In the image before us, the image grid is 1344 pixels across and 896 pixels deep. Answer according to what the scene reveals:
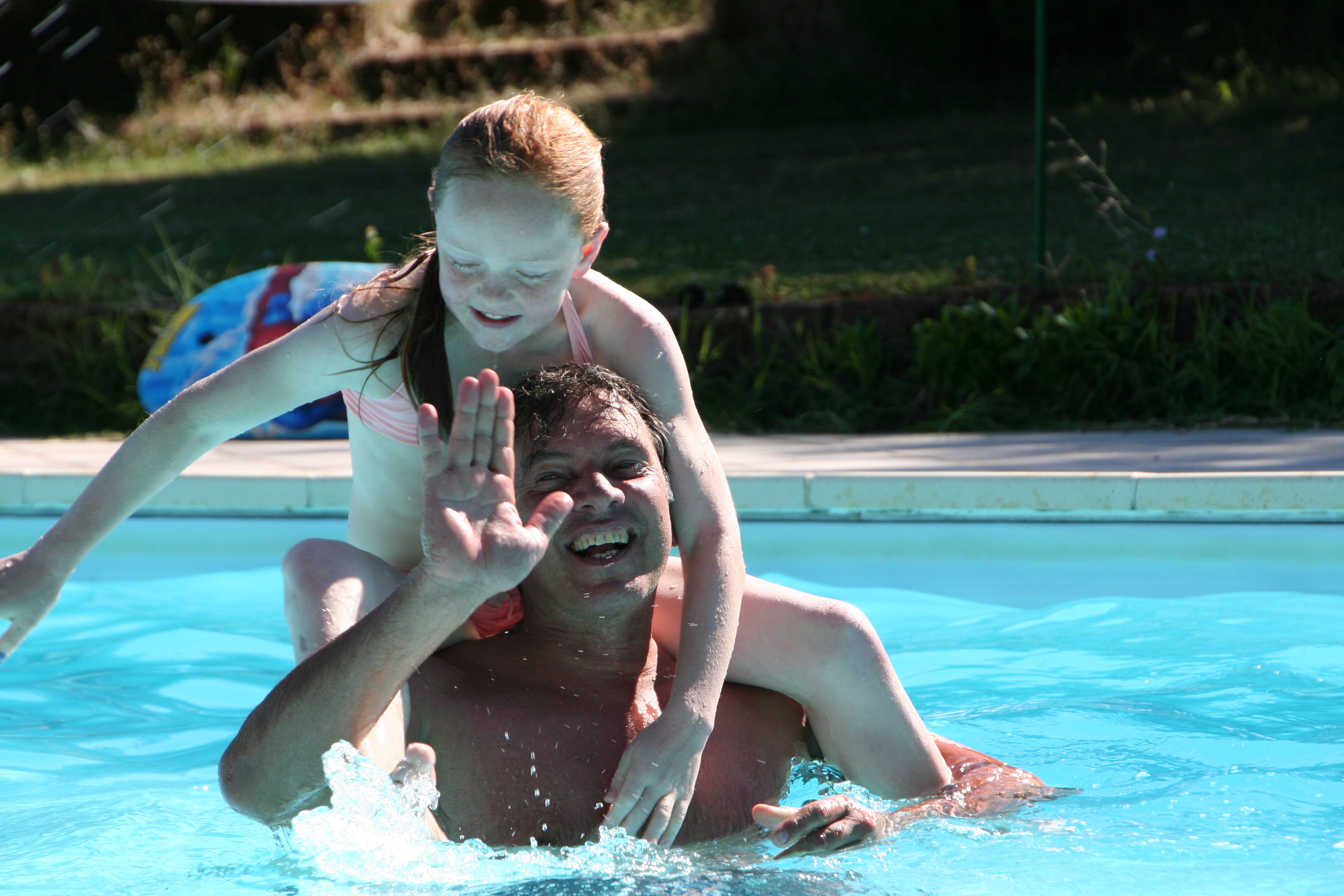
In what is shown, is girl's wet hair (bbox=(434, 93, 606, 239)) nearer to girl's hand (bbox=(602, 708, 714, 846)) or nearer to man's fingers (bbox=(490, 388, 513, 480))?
man's fingers (bbox=(490, 388, 513, 480))

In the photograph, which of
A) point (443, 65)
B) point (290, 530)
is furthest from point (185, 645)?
point (443, 65)

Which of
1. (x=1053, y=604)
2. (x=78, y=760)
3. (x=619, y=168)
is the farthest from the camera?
(x=619, y=168)

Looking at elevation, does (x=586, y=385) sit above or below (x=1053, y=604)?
above

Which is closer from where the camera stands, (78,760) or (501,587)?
(501,587)

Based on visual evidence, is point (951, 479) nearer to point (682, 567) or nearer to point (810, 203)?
point (682, 567)

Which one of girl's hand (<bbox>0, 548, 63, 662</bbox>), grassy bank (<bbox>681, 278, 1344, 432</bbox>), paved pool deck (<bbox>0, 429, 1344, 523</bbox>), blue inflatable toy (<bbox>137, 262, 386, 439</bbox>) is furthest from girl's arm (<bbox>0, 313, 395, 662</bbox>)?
grassy bank (<bbox>681, 278, 1344, 432</bbox>)

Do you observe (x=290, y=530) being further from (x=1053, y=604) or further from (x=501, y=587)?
(x=501, y=587)

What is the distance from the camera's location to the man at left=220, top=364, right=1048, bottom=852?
6.55 feet

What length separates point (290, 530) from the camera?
4.59m

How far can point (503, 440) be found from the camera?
2.01 meters

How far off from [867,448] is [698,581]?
3102 millimetres

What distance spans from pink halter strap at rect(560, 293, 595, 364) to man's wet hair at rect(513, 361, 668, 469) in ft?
0.19

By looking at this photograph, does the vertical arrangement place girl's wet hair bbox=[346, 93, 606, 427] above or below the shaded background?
above

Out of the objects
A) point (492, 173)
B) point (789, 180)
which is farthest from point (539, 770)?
point (789, 180)
